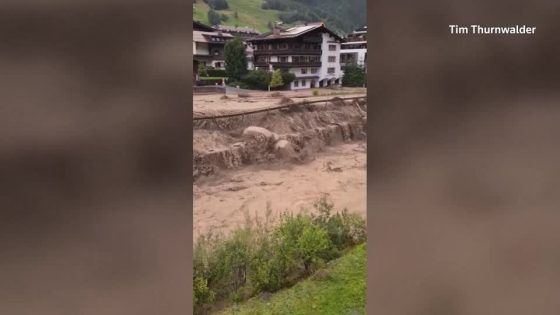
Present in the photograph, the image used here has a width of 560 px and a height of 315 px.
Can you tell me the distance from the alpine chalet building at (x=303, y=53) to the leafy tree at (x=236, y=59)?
0.08m

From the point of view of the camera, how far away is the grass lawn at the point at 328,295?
3.71m

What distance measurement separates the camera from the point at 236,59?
12.5ft

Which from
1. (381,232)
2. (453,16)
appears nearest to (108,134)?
(381,232)

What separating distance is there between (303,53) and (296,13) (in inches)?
14.5

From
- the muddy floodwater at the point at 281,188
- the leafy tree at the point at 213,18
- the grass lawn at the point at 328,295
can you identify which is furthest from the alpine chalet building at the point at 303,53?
the grass lawn at the point at 328,295

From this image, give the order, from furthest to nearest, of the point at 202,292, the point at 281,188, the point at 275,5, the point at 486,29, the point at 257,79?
1. the point at 275,5
2. the point at 257,79
3. the point at 281,188
4. the point at 202,292
5. the point at 486,29

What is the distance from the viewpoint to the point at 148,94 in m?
3.08

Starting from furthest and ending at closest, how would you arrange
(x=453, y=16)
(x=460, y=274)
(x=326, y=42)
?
(x=326, y=42) < (x=460, y=274) < (x=453, y=16)

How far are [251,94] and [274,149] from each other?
1.35ft

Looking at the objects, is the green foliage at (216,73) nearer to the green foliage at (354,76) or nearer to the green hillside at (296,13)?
the green hillside at (296,13)

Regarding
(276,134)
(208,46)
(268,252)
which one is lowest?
(268,252)

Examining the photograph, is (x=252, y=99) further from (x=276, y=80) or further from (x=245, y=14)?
(x=245, y=14)

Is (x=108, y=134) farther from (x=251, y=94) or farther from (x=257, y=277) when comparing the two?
(x=257, y=277)

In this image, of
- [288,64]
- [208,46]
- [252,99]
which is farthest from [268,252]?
[208,46]
